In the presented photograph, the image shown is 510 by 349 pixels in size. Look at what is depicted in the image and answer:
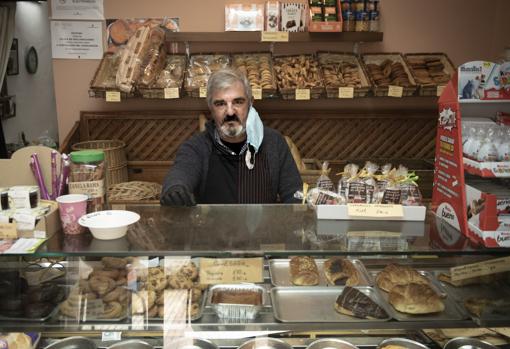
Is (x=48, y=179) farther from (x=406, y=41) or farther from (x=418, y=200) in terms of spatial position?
(x=406, y=41)

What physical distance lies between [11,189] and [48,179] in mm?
215

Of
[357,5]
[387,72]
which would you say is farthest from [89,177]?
[357,5]

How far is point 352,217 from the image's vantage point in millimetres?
1577

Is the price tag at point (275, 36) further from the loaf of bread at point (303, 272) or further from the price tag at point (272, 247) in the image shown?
the price tag at point (272, 247)

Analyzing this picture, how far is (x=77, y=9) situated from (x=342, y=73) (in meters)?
2.34

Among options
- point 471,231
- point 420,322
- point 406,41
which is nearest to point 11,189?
point 420,322

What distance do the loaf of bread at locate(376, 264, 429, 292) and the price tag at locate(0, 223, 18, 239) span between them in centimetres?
121

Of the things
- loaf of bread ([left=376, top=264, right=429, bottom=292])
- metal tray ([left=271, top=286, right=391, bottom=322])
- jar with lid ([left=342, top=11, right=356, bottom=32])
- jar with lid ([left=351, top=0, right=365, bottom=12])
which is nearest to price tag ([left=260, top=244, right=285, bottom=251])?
metal tray ([left=271, top=286, right=391, bottom=322])

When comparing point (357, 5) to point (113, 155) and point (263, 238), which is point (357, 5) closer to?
point (113, 155)

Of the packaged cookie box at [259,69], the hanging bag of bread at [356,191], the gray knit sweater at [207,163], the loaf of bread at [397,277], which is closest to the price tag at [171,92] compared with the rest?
the packaged cookie box at [259,69]

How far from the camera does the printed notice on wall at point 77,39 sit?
3.97 meters

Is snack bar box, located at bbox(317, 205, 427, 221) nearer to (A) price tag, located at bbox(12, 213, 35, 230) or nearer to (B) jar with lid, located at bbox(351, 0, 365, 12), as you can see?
(A) price tag, located at bbox(12, 213, 35, 230)

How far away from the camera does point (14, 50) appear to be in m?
6.36

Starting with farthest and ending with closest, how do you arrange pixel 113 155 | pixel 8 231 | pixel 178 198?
pixel 113 155 → pixel 178 198 → pixel 8 231
